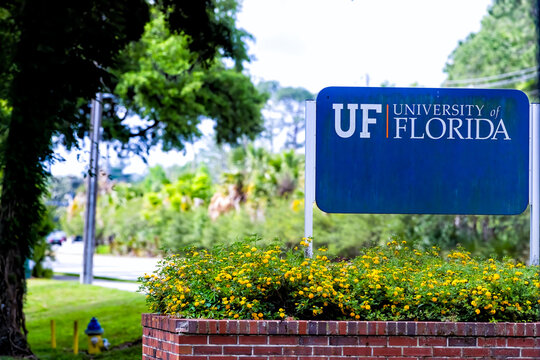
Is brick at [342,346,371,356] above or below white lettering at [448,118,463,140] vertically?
below

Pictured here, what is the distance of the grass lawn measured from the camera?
12.6 metres

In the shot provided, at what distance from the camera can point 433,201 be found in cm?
883

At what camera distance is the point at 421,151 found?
872 cm

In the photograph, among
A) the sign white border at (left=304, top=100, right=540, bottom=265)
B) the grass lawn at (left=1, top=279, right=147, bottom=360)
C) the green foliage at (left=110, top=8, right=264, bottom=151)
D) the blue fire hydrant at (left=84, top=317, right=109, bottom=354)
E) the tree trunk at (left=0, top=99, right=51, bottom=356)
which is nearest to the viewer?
the sign white border at (left=304, top=100, right=540, bottom=265)

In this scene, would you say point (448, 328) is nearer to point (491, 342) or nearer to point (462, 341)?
point (462, 341)

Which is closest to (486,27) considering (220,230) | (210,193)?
(210,193)

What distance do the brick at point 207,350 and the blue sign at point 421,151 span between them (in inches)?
113

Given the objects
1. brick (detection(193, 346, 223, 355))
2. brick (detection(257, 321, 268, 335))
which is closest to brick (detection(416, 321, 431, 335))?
brick (detection(257, 321, 268, 335))

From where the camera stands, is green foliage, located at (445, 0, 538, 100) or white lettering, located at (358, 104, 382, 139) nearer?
white lettering, located at (358, 104, 382, 139)

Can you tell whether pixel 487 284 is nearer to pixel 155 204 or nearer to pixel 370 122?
pixel 370 122

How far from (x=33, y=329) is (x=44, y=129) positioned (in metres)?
6.33

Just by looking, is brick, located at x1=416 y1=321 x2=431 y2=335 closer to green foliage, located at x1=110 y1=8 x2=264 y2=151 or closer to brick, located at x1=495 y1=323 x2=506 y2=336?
brick, located at x1=495 y1=323 x2=506 y2=336

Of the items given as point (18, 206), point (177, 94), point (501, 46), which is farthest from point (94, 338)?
point (501, 46)

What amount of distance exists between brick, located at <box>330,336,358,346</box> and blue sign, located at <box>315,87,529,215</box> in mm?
2622
